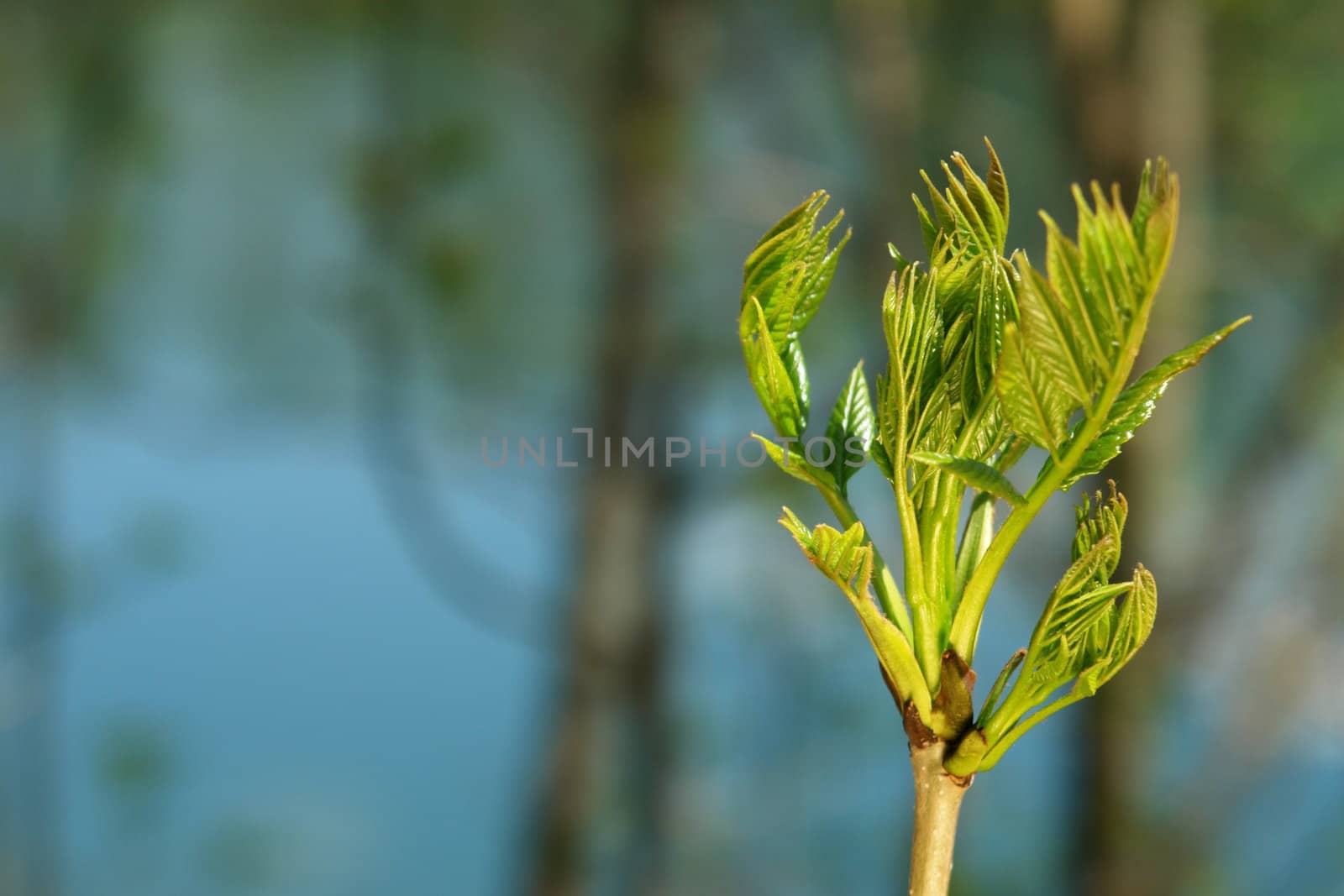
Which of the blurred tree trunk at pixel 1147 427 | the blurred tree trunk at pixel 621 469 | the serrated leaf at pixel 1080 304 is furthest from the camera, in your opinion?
the blurred tree trunk at pixel 621 469

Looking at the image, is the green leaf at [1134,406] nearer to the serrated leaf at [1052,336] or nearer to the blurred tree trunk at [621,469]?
the serrated leaf at [1052,336]

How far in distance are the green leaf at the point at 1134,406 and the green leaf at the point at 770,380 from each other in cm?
3

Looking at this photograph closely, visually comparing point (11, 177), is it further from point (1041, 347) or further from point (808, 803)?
point (1041, 347)

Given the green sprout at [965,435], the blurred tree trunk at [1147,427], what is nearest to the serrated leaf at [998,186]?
the green sprout at [965,435]

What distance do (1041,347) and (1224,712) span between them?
1.22 m

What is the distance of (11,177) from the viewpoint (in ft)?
5.51

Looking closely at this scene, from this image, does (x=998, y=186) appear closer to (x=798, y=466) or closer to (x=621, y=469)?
(x=798, y=466)

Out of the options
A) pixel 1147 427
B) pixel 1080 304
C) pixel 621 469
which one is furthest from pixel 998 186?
pixel 621 469

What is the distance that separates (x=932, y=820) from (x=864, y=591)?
3 cm

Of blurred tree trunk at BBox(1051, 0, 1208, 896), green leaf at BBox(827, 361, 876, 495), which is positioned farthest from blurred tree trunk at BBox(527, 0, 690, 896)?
green leaf at BBox(827, 361, 876, 495)

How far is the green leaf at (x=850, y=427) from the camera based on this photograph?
152mm

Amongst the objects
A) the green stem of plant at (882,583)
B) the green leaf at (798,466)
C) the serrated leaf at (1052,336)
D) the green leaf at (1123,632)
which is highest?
the serrated leaf at (1052,336)

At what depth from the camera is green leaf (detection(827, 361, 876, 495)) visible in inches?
6.0

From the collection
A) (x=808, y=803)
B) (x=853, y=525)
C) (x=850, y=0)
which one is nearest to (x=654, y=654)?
(x=808, y=803)
